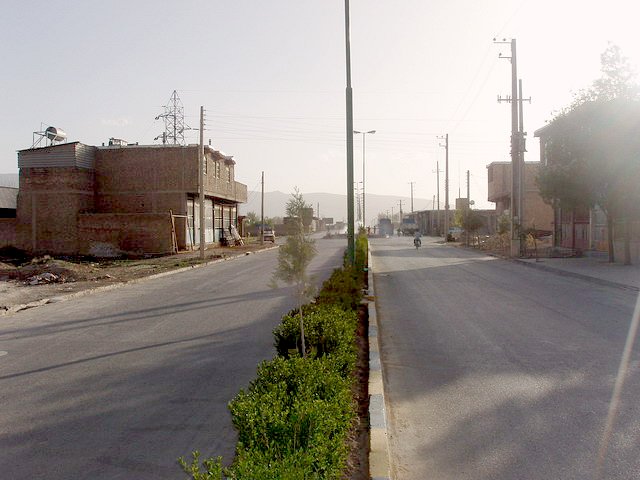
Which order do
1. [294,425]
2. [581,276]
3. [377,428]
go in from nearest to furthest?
[294,425], [377,428], [581,276]

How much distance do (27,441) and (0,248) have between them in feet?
120

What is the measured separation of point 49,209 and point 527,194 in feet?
126

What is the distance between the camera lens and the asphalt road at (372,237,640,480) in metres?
4.97

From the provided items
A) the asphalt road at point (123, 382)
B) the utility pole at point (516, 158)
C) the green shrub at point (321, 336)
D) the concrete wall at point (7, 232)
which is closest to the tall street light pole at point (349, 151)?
the asphalt road at point (123, 382)

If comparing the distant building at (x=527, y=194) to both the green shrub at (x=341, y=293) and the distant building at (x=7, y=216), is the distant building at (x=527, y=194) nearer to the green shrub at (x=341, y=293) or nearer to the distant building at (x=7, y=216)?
the distant building at (x=7, y=216)

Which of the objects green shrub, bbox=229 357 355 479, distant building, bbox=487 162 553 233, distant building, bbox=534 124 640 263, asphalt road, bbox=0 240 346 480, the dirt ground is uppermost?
distant building, bbox=487 162 553 233

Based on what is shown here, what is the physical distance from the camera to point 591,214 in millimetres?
33906

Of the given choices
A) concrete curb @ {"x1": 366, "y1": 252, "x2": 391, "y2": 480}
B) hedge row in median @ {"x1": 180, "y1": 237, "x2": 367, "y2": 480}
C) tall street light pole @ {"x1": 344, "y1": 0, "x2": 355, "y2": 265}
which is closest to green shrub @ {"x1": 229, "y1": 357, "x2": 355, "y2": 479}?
hedge row in median @ {"x1": 180, "y1": 237, "x2": 367, "y2": 480}

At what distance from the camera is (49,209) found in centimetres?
3906

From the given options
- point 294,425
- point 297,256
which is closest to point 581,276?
point 297,256

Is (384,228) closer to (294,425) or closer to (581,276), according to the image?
(581,276)

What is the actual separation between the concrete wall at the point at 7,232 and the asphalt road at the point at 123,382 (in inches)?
1039

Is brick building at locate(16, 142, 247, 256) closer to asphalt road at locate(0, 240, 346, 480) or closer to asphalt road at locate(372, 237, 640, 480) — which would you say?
asphalt road at locate(0, 240, 346, 480)

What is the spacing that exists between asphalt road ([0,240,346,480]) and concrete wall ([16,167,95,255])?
25.0 m
